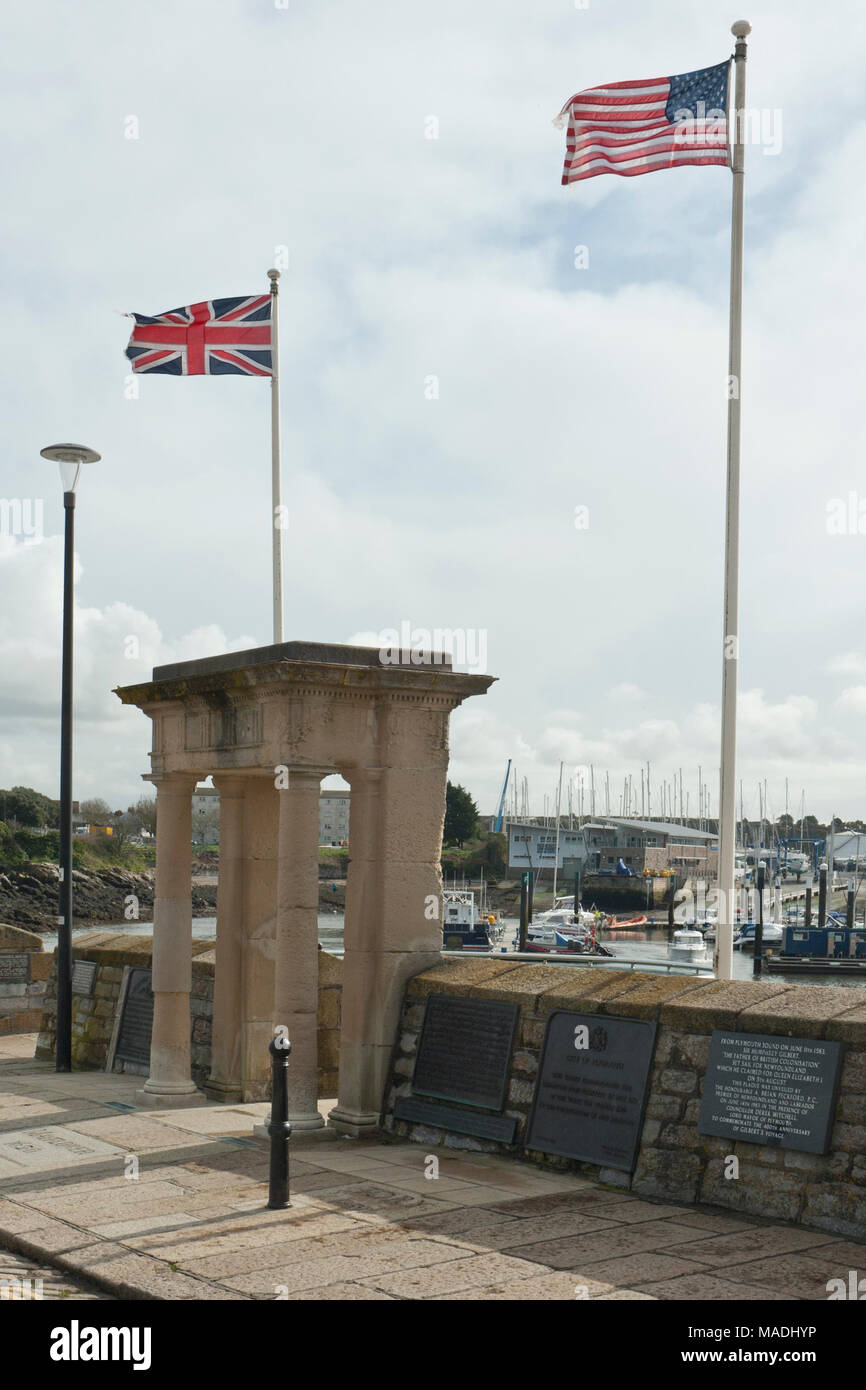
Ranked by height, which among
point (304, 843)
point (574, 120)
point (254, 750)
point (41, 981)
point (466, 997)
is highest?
point (574, 120)

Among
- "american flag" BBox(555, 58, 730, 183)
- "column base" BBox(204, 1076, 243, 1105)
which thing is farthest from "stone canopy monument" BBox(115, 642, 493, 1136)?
"american flag" BBox(555, 58, 730, 183)

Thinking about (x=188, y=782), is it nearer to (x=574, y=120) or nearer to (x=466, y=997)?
(x=466, y=997)

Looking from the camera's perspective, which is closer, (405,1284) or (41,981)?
(405,1284)

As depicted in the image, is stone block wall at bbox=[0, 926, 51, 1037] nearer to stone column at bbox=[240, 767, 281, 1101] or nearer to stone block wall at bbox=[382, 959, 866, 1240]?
stone column at bbox=[240, 767, 281, 1101]

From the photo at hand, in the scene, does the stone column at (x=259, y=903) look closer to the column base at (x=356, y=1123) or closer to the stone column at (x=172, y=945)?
the stone column at (x=172, y=945)

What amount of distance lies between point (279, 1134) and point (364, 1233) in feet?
3.26

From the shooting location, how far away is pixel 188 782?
Result: 491 inches

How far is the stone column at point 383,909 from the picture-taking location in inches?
416

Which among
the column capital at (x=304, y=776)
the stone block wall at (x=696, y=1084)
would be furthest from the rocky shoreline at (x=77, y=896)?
the stone block wall at (x=696, y=1084)

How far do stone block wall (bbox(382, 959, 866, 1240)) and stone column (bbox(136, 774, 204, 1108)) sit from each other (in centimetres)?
283

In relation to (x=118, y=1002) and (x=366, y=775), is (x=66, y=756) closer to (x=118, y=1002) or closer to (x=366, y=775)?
(x=118, y=1002)

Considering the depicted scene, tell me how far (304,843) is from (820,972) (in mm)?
50638

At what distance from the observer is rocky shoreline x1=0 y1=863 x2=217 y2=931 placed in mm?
88875

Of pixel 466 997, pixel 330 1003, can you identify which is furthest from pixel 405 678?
pixel 330 1003
